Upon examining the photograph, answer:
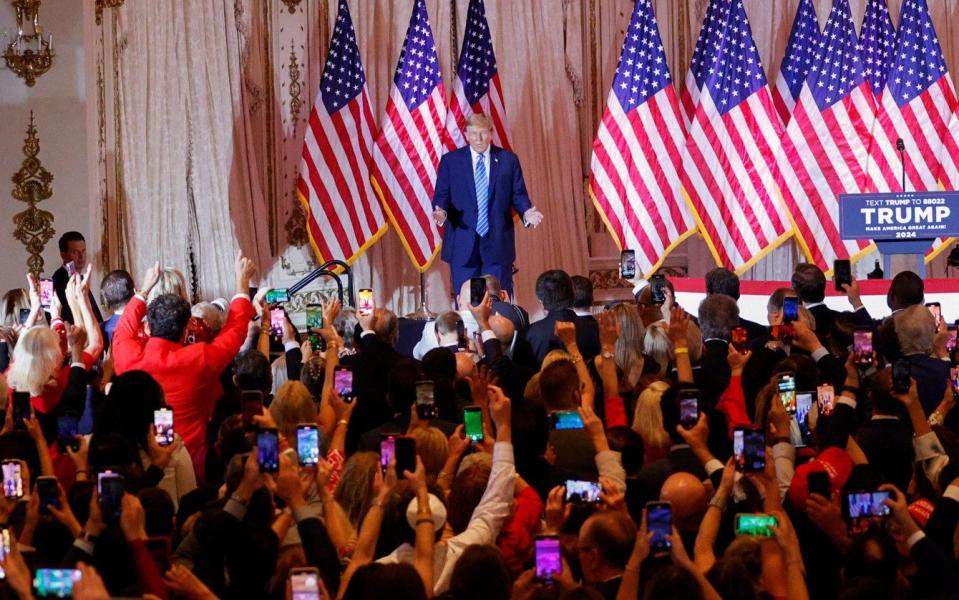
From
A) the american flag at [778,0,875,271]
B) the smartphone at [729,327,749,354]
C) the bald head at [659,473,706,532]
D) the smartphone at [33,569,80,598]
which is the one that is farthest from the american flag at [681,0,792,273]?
the smartphone at [33,569,80,598]

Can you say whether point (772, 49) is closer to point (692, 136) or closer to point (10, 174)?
point (692, 136)

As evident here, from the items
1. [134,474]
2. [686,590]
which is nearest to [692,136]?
[134,474]

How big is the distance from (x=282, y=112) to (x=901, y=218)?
16.8 ft

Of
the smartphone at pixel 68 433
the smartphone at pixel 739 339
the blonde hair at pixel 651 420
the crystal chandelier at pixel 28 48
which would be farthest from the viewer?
the crystal chandelier at pixel 28 48

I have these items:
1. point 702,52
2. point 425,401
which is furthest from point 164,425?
point 702,52

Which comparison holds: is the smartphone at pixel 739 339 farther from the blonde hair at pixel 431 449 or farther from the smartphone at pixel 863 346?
the blonde hair at pixel 431 449

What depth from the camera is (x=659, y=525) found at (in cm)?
368

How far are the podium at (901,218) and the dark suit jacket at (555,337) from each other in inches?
100

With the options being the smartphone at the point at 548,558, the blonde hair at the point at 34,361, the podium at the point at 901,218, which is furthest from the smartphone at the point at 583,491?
the podium at the point at 901,218

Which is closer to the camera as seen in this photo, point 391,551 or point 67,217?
point 391,551

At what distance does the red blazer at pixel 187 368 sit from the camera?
6.12 meters

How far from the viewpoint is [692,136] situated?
12.2 meters

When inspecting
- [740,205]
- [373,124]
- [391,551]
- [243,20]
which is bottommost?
[391,551]

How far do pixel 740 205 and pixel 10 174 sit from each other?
5.51m
